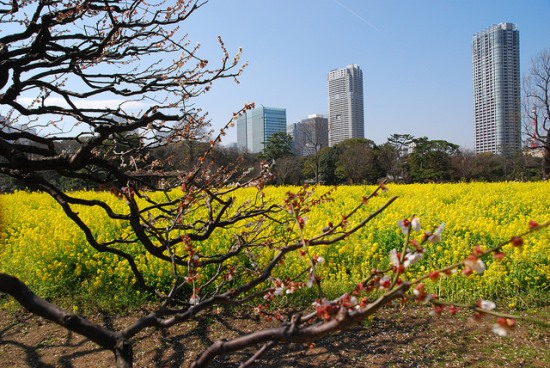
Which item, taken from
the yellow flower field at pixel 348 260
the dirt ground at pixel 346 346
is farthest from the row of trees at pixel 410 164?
the dirt ground at pixel 346 346

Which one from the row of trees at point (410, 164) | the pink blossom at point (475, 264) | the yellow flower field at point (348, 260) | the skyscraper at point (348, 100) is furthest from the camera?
the skyscraper at point (348, 100)

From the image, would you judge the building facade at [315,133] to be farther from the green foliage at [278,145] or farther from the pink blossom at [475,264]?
the pink blossom at [475,264]

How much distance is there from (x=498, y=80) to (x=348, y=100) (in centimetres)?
2156

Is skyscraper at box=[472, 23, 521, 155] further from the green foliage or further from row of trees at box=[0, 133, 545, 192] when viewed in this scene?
the green foliage

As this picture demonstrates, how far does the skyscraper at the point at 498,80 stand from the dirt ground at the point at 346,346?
25.7 m

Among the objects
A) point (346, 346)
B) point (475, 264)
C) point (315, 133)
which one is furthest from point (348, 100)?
point (475, 264)

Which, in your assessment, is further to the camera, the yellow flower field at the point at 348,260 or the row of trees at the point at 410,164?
the row of trees at the point at 410,164

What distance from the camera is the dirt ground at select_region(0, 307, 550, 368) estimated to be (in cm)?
276

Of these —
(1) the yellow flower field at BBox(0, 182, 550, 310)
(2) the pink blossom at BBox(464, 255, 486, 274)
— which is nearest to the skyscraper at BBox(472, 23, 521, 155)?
(1) the yellow flower field at BBox(0, 182, 550, 310)

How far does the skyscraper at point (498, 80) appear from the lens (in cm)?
2817

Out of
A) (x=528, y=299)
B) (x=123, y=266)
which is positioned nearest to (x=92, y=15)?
(x=123, y=266)

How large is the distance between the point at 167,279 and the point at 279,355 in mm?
1638

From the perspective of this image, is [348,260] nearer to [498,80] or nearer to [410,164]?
[410,164]

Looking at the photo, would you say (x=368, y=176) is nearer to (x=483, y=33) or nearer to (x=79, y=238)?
(x=483, y=33)
